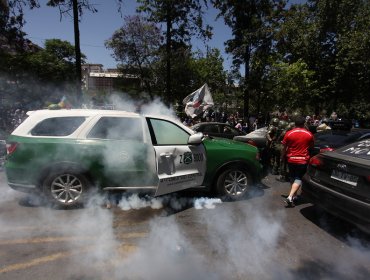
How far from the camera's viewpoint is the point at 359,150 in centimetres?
458

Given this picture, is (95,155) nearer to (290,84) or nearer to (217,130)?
(217,130)

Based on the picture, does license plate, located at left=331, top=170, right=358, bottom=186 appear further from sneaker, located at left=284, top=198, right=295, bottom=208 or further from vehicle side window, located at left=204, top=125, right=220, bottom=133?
vehicle side window, located at left=204, top=125, right=220, bottom=133

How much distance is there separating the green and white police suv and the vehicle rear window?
2217 mm

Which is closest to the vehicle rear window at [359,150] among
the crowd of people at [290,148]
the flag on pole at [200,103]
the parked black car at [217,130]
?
the crowd of people at [290,148]

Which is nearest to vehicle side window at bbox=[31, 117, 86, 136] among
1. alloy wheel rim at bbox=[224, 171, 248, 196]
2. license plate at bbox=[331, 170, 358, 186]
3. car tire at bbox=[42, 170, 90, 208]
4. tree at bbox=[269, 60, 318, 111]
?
car tire at bbox=[42, 170, 90, 208]

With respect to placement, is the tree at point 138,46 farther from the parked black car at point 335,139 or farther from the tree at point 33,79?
the parked black car at point 335,139

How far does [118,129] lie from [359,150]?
144 inches

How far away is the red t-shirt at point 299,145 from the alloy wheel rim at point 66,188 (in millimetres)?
3616

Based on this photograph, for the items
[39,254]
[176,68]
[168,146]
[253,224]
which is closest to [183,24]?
[176,68]

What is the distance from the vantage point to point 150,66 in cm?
2544

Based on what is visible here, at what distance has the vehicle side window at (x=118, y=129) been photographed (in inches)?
205

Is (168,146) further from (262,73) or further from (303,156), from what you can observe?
(262,73)

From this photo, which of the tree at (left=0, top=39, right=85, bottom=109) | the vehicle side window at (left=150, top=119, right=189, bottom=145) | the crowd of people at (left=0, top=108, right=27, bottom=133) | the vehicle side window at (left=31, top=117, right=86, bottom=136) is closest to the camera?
the vehicle side window at (left=31, top=117, right=86, bottom=136)

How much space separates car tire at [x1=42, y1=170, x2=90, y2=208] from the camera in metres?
5.11
